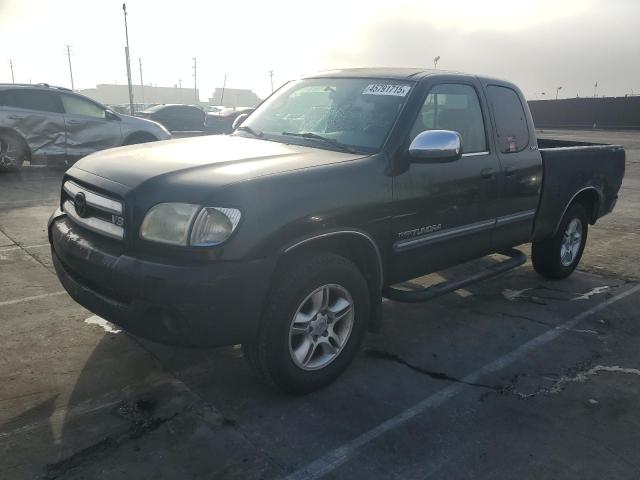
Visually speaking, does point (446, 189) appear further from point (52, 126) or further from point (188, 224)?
point (52, 126)

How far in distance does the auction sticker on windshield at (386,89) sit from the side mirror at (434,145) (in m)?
0.49

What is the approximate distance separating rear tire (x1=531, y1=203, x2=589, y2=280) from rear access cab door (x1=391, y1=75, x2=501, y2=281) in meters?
1.25

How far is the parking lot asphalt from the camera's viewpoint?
2.70 m

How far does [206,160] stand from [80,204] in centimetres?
79

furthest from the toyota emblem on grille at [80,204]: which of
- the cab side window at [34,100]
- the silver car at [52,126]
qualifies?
the cab side window at [34,100]

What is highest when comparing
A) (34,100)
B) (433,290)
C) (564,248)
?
(34,100)

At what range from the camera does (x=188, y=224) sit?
2.78m

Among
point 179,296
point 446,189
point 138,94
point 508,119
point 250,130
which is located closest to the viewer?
point 179,296

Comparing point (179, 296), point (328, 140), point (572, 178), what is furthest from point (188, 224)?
point (572, 178)

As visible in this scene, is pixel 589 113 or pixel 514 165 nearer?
pixel 514 165

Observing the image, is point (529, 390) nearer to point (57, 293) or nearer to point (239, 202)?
point (239, 202)

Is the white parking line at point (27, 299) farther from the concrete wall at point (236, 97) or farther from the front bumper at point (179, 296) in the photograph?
the concrete wall at point (236, 97)

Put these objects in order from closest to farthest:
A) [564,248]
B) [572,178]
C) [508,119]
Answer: [508,119] → [572,178] → [564,248]

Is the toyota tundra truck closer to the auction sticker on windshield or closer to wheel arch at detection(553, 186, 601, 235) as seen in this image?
the auction sticker on windshield
